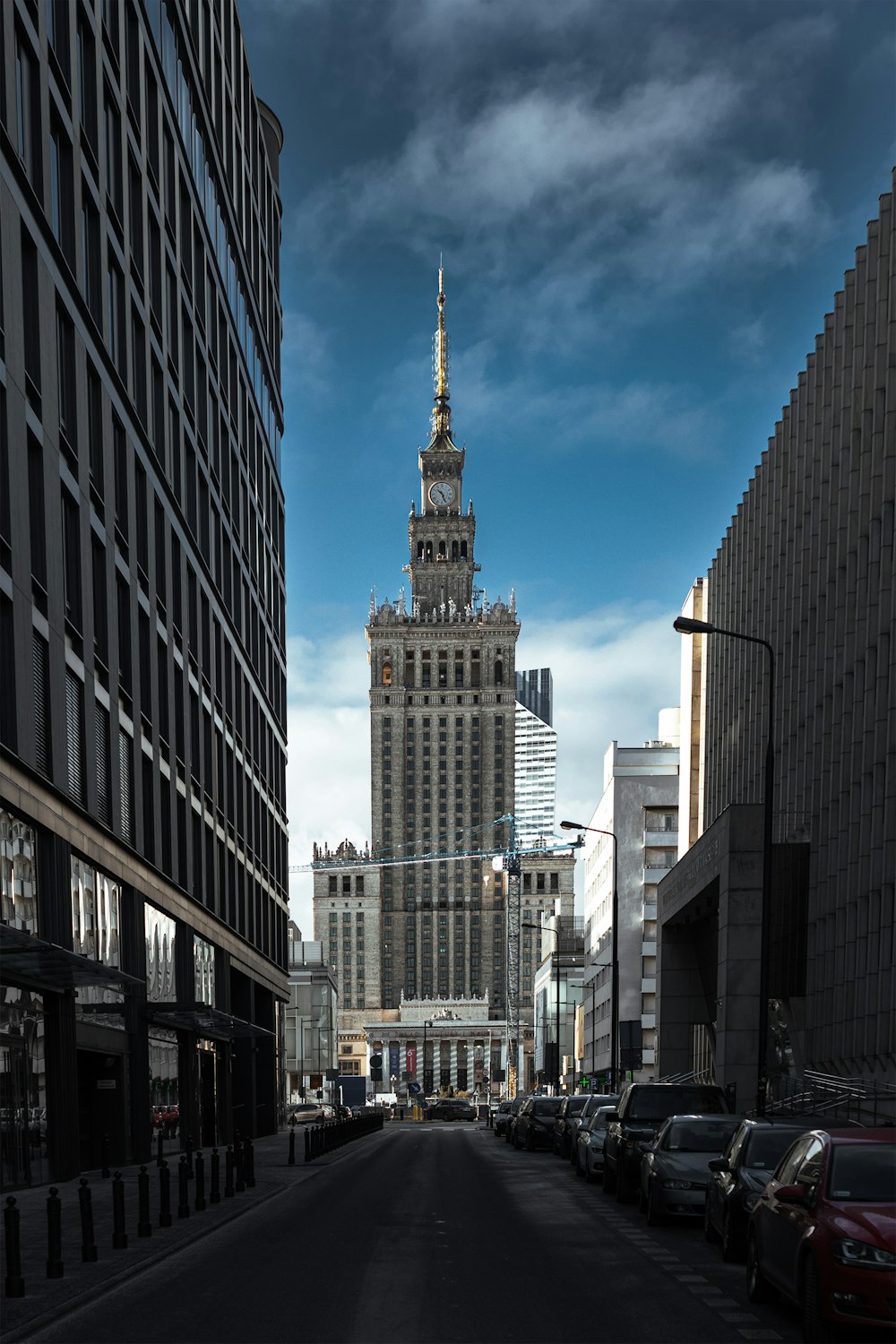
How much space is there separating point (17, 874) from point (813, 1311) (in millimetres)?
19553

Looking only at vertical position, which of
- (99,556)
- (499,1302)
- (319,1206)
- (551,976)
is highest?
(551,976)

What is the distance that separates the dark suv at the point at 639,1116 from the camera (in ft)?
83.1

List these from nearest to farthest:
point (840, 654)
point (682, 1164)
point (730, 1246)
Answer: point (730, 1246) → point (682, 1164) → point (840, 654)

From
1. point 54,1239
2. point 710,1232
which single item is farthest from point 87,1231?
point 710,1232

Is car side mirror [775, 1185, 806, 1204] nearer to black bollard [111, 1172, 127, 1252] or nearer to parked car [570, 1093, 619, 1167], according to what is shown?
black bollard [111, 1172, 127, 1252]

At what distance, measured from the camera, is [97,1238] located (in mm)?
19781

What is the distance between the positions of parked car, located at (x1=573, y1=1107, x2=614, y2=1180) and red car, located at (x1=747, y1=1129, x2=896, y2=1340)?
17613mm

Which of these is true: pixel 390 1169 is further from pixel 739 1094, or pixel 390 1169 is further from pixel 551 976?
pixel 551 976

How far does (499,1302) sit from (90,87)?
96.2 feet

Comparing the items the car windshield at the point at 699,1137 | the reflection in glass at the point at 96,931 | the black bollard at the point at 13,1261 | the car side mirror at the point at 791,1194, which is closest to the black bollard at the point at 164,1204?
the car windshield at the point at 699,1137

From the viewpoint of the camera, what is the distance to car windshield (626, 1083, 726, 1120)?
26266 mm

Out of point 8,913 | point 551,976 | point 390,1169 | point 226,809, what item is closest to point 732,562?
point 226,809

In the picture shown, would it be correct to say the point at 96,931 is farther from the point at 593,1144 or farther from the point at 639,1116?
the point at 639,1116

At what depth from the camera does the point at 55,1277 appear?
15.5 meters
